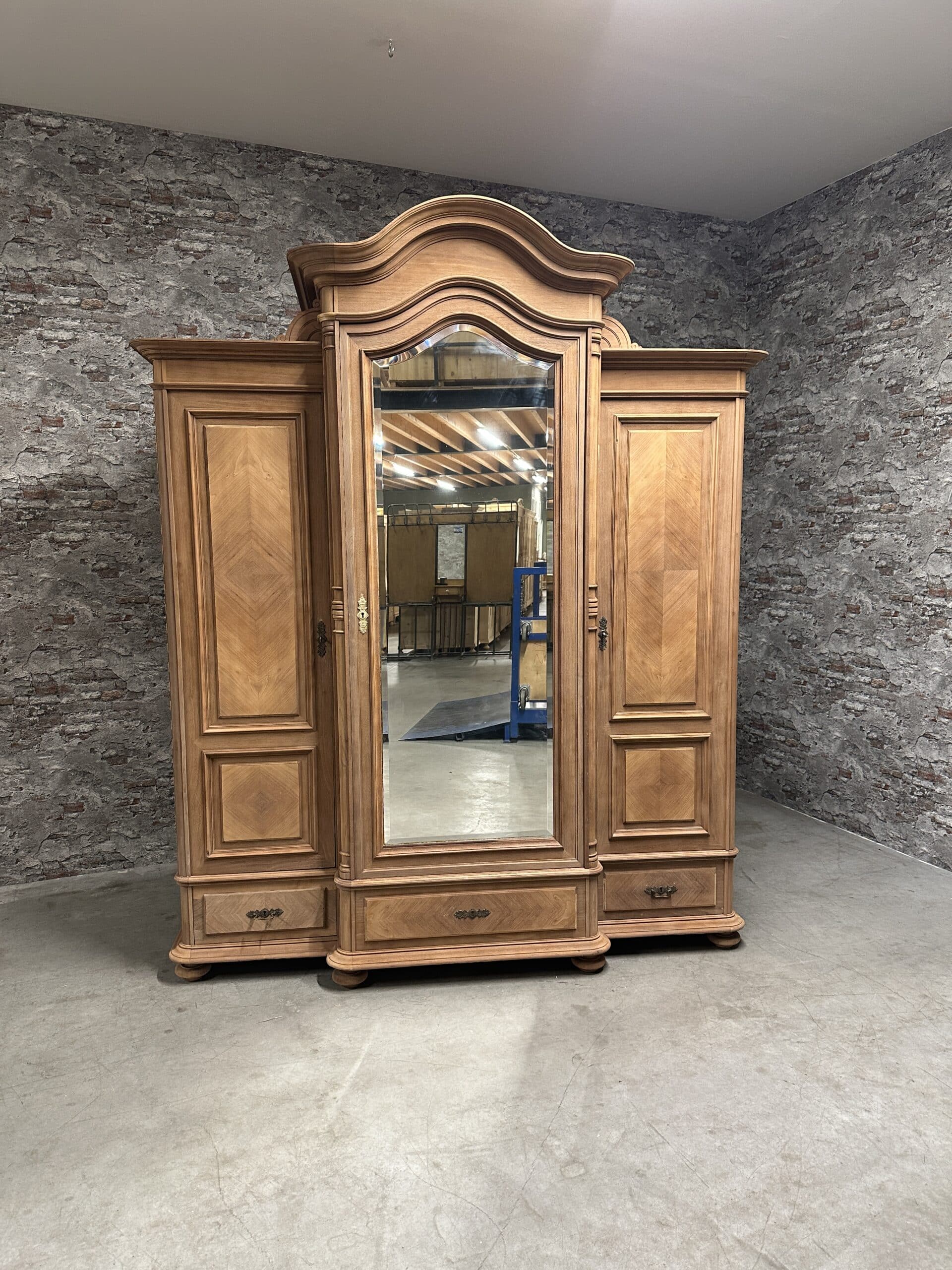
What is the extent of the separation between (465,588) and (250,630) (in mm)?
816

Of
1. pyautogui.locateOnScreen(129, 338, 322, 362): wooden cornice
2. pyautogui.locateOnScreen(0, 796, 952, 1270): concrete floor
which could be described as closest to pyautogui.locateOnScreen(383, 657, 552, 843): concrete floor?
pyautogui.locateOnScreen(0, 796, 952, 1270): concrete floor

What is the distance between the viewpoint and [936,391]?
13.1 ft

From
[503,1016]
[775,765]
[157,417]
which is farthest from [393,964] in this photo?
[775,765]

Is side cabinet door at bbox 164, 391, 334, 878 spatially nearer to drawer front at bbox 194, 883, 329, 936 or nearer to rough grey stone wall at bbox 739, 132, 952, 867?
drawer front at bbox 194, 883, 329, 936

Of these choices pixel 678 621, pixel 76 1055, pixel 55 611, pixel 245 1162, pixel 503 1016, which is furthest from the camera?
pixel 55 611

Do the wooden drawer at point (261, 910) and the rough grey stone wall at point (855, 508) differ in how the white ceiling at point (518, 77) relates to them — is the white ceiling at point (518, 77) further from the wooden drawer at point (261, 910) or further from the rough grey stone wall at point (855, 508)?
the wooden drawer at point (261, 910)

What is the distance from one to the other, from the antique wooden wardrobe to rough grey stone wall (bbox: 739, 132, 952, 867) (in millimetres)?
1530

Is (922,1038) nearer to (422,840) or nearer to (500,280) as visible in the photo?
(422,840)

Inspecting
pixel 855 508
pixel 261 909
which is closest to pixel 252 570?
pixel 261 909

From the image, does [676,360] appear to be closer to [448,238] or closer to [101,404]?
[448,238]

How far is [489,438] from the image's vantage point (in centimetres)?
290

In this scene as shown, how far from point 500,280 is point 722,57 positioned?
1508 mm

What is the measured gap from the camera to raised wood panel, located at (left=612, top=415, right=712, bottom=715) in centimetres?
312

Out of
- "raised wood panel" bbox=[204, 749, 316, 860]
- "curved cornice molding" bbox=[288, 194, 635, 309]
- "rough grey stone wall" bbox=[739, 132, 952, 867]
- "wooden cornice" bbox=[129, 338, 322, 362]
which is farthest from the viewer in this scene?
"rough grey stone wall" bbox=[739, 132, 952, 867]
